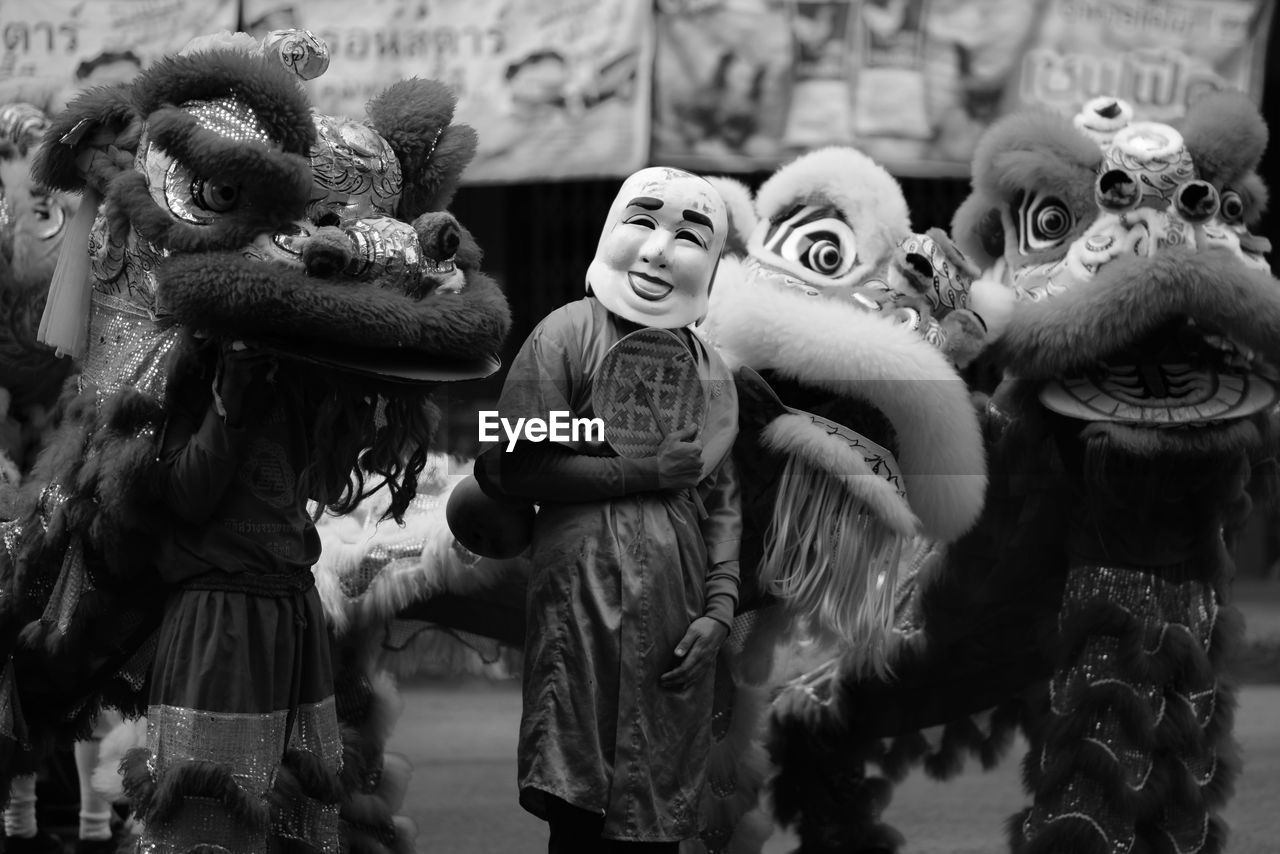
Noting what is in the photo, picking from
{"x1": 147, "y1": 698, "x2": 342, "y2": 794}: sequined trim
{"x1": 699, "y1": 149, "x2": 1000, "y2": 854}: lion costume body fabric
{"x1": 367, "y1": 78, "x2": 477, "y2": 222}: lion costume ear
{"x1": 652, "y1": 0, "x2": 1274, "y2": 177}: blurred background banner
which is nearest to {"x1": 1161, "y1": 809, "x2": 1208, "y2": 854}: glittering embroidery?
{"x1": 699, "y1": 149, "x2": 1000, "y2": 854}: lion costume body fabric

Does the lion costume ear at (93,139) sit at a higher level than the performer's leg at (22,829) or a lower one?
higher

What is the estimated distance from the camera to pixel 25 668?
135 inches

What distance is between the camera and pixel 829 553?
3.63 meters

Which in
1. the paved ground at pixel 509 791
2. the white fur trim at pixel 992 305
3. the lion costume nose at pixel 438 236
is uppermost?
the lion costume nose at pixel 438 236

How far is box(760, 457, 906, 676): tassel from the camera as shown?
3619 mm

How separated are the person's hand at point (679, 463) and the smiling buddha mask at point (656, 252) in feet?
0.77

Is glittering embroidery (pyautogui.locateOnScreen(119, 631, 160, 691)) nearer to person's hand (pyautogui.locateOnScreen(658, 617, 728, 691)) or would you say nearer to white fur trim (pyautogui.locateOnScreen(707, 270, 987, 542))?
person's hand (pyautogui.locateOnScreen(658, 617, 728, 691))

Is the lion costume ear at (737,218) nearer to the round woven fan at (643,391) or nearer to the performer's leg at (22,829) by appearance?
the round woven fan at (643,391)

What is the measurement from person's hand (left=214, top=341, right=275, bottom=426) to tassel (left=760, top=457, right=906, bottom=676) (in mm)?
1105

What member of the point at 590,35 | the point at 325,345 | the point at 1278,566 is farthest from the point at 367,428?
the point at 1278,566

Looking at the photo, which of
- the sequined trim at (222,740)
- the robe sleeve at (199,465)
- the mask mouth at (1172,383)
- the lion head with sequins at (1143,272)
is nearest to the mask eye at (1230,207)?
the lion head with sequins at (1143,272)

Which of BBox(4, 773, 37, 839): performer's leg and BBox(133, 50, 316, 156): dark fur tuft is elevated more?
BBox(133, 50, 316, 156): dark fur tuft

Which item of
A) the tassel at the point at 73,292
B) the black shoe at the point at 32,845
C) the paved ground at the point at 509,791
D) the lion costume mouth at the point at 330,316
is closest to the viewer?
the lion costume mouth at the point at 330,316

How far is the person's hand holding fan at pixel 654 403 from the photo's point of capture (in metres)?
3.25
